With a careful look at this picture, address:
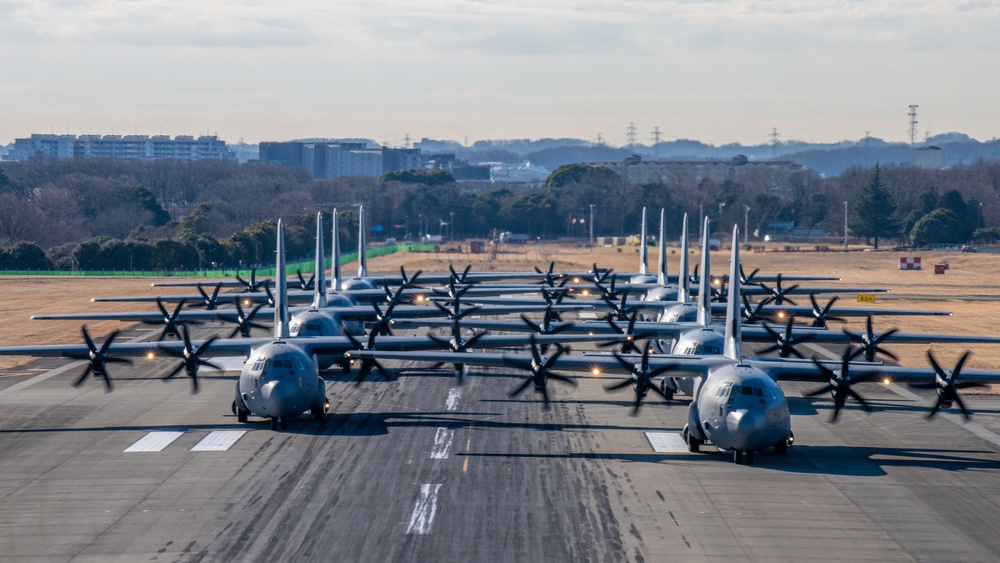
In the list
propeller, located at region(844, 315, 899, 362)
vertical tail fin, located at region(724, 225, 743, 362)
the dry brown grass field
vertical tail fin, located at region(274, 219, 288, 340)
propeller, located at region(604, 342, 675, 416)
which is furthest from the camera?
the dry brown grass field

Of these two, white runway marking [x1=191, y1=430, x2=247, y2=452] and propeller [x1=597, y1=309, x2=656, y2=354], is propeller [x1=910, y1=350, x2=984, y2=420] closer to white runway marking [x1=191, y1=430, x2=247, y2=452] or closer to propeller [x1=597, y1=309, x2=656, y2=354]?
propeller [x1=597, y1=309, x2=656, y2=354]

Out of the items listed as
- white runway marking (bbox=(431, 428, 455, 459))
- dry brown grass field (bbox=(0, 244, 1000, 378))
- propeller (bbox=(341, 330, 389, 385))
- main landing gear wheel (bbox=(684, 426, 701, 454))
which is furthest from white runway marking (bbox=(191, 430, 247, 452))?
dry brown grass field (bbox=(0, 244, 1000, 378))

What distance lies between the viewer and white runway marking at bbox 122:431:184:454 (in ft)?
146

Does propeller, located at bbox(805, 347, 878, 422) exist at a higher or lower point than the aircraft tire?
higher

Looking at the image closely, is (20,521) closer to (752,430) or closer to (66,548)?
(66,548)

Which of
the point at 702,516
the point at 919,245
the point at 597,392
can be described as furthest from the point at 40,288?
the point at 919,245

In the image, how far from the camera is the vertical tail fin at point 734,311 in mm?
43312

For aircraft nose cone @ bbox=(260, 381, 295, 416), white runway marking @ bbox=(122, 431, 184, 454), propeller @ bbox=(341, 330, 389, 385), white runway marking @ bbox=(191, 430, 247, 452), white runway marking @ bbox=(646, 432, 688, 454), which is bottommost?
white runway marking @ bbox=(122, 431, 184, 454)

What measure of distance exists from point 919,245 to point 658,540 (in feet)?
560

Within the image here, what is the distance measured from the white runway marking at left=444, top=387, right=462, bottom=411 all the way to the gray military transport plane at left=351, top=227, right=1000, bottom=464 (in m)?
5.86

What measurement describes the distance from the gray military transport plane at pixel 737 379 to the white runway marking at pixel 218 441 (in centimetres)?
623

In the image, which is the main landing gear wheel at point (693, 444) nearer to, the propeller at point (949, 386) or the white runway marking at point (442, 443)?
the propeller at point (949, 386)

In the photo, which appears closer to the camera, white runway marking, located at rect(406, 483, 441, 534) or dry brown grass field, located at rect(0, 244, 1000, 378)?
white runway marking, located at rect(406, 483, 441, 534)

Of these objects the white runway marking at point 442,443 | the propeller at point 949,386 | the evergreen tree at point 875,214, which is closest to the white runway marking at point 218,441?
the white runway marking at point 442,443
